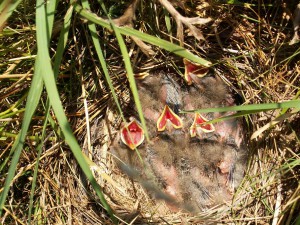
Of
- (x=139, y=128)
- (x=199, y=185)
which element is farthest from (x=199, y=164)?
(x=139, y=128)

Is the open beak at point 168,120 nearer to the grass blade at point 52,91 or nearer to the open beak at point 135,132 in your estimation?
the open beak at point 135,132

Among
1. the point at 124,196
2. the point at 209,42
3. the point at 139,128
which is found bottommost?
the point at 124,196

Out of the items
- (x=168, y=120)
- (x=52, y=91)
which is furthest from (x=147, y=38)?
(x=168, y=120)

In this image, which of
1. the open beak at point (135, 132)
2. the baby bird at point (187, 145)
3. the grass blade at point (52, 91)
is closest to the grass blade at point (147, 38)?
the grass blade at point (52, 91)

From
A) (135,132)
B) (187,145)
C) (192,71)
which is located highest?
(192,71)

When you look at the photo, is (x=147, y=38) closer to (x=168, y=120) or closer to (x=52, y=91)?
(x=52, y=91)

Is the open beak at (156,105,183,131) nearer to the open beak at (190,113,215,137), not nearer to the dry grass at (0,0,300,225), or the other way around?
the open beak at (190,113,215,137)

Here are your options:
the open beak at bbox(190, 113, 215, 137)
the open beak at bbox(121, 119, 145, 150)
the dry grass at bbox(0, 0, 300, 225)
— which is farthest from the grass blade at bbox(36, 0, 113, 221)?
Result: the open beak at bbox(190, 113, 215, 137)

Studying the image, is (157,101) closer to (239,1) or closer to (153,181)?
(153,181)
